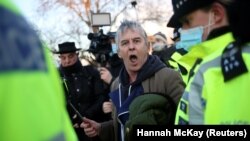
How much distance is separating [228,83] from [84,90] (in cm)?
363

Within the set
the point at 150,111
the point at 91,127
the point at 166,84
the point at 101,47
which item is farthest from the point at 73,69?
the point at 150,111

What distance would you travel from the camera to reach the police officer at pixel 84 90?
17.0 feet

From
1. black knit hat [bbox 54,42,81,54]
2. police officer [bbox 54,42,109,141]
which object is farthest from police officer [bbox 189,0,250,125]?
black knit hat [bbox 54,42,81,54]

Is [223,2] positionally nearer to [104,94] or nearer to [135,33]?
[135,33]

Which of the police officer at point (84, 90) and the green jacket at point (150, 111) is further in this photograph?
the police officer at point (84, 90)

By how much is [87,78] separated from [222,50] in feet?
11.9

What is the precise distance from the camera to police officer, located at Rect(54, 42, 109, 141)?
17.0 ft

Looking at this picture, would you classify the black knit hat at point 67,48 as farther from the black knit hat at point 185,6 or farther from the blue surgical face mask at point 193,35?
the black knit hat at point 185,6

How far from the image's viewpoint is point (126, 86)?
11.1 feet

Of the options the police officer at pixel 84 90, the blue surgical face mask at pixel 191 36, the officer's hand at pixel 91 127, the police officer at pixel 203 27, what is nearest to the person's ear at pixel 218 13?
the police officer at pixel 203 27

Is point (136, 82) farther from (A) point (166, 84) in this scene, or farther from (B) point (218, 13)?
(B) point (218, 13)

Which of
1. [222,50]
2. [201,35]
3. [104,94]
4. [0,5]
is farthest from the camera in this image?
[104,94]

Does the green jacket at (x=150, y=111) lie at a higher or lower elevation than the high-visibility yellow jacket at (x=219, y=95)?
lower

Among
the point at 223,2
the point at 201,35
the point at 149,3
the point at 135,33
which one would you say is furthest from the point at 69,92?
the point at 149,3
